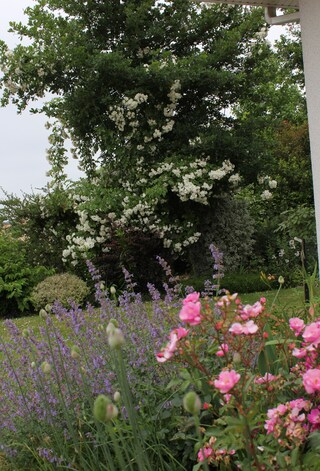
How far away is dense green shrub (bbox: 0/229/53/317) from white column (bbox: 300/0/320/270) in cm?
600

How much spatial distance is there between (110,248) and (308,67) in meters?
5.59

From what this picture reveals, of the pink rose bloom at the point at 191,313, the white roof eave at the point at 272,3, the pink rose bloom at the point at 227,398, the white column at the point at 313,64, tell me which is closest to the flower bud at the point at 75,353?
the pink rose bloom at the point at 191,313

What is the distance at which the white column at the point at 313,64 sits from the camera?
5.38 metres

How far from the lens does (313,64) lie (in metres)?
5.42

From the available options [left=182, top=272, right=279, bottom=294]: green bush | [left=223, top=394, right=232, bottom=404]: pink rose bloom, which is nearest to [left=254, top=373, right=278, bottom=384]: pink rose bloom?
[left=223, top=394, right=232, bottom=404]: pink rose bloom

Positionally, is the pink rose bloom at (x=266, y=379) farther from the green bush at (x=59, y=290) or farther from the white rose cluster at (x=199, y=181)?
the white rose cluster at (x=199, y=181)

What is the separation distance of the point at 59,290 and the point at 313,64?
541cm

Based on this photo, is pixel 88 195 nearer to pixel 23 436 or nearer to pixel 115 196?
pixel 115 196

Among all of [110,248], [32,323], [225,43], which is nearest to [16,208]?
[110,248]

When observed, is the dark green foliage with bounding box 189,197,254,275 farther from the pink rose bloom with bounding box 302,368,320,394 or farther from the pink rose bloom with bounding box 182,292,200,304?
the pink rose bloom with bounding box 302,368,320,394

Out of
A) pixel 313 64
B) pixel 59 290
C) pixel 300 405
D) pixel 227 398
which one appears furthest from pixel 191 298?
pixel 59 290

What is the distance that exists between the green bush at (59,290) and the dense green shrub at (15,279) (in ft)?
1.47

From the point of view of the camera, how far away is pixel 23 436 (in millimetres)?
2713

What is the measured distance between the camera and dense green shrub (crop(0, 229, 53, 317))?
33.6 feet
